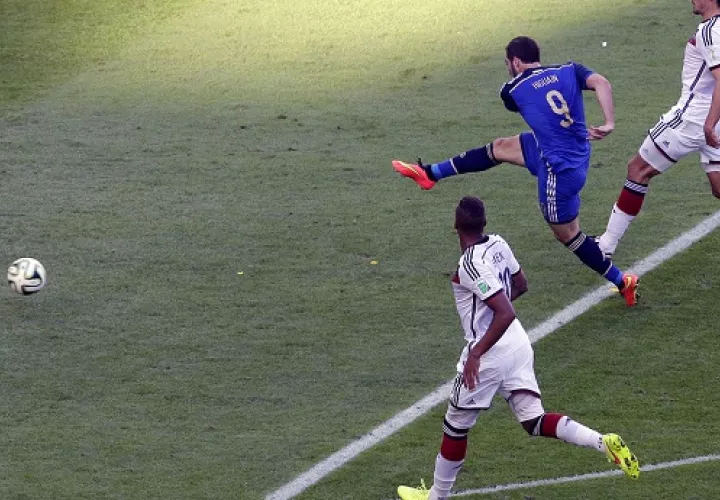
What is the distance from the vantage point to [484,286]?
7.00m

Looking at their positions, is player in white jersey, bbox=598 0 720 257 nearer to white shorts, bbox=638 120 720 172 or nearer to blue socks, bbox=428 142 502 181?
white shorts, bbox=638 120 720 172

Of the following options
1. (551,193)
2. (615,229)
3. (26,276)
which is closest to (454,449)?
(551,193)

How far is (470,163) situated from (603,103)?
1392 mm

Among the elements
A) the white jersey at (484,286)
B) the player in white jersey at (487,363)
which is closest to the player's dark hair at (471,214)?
the player in white jersey at (487,363)

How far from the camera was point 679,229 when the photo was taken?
1102cm

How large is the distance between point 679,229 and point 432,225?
2.00 m

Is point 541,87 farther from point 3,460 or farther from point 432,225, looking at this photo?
point 3,460

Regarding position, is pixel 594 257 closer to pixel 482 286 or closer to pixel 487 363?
pixel 487 363

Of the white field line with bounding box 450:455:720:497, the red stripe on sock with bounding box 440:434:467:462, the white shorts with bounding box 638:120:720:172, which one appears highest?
the white shorts with bounding box 638:120:720:172

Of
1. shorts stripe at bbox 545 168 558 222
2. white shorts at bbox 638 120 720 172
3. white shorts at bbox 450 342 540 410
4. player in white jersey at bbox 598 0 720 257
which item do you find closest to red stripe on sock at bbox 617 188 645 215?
player in white jersey at bbox 598 0 720 257

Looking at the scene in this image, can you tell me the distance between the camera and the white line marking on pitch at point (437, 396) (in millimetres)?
7793

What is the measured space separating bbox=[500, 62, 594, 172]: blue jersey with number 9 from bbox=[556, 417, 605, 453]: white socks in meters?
2.74

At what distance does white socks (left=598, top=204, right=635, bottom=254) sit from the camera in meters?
10.1

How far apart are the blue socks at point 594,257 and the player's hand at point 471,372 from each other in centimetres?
282
